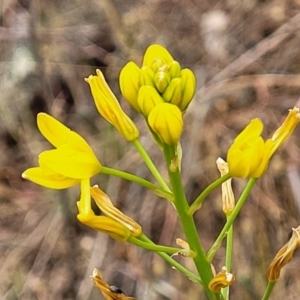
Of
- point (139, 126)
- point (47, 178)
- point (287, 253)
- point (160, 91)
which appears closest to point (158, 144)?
point (160, 91)

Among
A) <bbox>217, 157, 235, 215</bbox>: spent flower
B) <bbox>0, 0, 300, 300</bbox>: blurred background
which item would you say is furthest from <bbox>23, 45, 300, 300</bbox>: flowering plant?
<bbox>0, 0, 300, 300</bbox>: blurred background

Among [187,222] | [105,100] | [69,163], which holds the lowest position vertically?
[187,222]

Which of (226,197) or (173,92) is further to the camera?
(226,197)

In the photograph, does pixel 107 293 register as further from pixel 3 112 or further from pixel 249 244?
pixel 3 112

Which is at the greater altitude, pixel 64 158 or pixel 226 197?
pixel 64 158

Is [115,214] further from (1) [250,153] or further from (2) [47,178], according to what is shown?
(1) [250,153]

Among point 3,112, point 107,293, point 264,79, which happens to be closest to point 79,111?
point 3,112

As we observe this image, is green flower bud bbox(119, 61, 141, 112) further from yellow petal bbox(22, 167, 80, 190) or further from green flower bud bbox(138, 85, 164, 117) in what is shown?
yellow petal bbox(22, 167, 80, 190)
